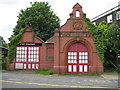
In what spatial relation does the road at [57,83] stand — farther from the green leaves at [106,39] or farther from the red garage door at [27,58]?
the red garage door at [27,58]

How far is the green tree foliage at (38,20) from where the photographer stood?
1160 inches

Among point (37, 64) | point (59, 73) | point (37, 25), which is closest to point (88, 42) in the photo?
point (59, 73)

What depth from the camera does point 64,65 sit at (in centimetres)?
1795

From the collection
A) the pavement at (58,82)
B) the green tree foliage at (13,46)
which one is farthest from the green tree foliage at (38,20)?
the pavement at (58,82)

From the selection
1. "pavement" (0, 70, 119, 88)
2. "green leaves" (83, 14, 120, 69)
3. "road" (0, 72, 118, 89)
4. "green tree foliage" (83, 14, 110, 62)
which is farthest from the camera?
Result: "green tree foliage" (83, 14, 110, 62)

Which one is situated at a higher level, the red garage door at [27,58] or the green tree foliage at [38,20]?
the green tree foliage at [38,20]

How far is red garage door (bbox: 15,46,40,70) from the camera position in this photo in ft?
65.9

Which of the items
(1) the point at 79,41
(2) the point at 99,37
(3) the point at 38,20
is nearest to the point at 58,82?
(1) the point at 79,41

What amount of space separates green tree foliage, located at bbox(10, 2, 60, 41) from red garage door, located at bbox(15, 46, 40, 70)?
375 inches

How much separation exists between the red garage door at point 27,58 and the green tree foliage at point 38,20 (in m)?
9.52

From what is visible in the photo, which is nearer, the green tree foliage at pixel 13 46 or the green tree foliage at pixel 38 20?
the green tree foliage at pixel 13 46

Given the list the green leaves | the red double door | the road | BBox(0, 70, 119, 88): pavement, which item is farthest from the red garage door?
the green leaves

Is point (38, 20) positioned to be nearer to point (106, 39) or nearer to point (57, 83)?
point (106, 39)

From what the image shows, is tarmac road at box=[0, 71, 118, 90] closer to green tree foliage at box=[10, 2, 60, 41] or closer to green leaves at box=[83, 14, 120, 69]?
green leaves at box=[83, 14, 120, 69]
